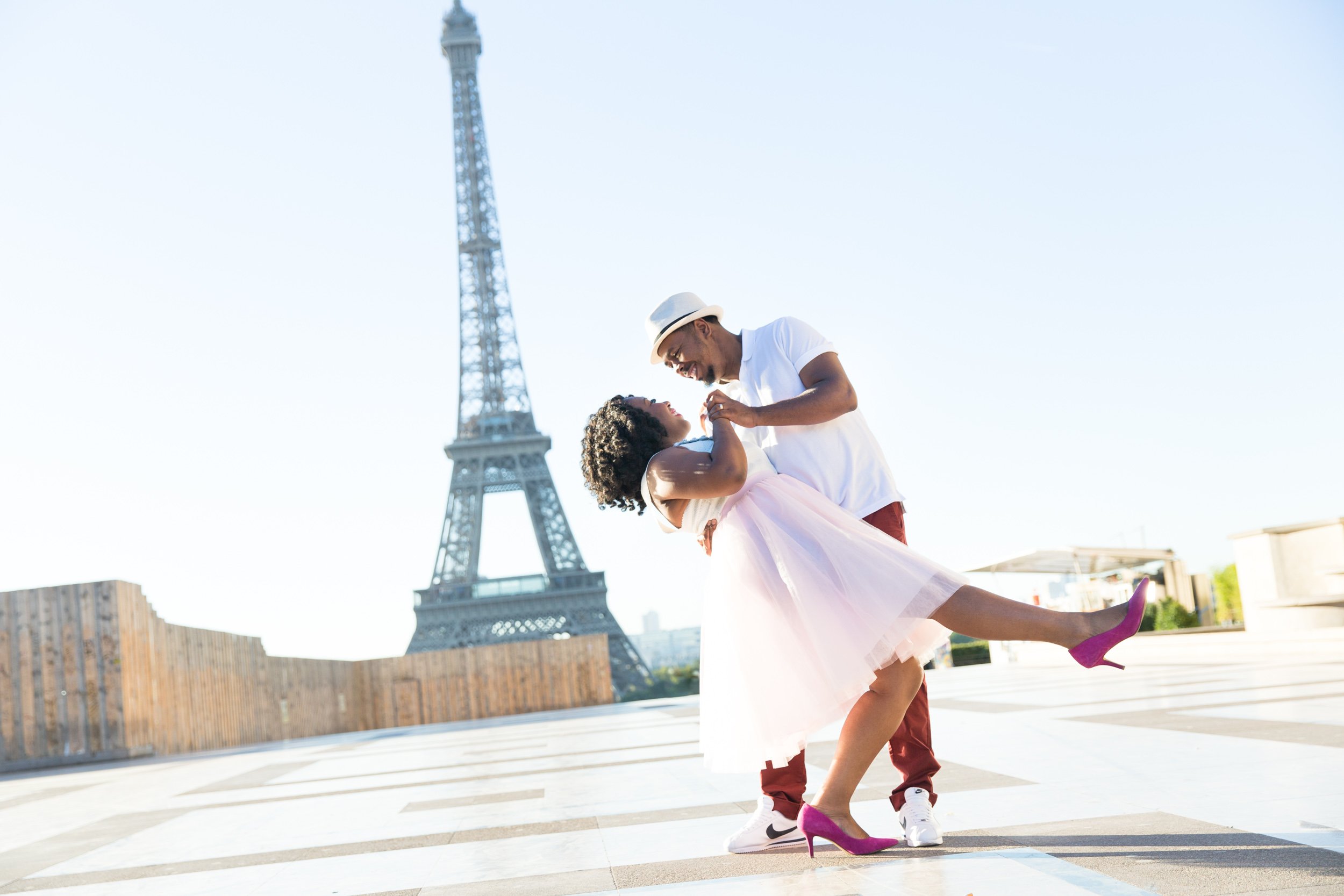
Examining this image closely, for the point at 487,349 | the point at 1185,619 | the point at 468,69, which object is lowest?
the point at 1185,619

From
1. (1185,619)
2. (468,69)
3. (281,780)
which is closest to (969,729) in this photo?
(281,780)

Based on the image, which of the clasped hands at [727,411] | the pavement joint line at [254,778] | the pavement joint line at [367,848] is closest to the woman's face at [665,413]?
the clasped hands at [727,411]

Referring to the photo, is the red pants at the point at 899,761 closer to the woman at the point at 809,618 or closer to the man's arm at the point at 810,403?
the woman at the point at 809,618

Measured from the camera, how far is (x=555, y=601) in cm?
3038

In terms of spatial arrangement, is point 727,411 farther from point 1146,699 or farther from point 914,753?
point 1146,699

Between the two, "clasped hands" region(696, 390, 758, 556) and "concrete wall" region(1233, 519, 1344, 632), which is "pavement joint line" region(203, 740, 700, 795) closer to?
"clasped hands" region(696, 390, 758, 556)

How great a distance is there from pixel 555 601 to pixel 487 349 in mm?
9056

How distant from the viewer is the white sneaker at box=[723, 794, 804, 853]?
2.35 meters

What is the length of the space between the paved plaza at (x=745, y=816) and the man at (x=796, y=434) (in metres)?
0.16

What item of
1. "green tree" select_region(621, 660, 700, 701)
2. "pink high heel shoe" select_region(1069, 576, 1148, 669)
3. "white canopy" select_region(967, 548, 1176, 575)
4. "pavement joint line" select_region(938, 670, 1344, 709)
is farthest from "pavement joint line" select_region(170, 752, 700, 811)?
"green tree" select_region(621, 660, 700, 701)

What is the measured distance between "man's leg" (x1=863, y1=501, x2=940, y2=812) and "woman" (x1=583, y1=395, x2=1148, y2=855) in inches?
6.7

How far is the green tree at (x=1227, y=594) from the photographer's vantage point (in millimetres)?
26609

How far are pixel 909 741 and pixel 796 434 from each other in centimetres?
74

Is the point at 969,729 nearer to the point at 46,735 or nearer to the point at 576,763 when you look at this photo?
the point at 576,763
